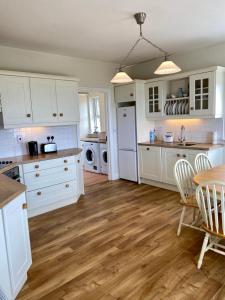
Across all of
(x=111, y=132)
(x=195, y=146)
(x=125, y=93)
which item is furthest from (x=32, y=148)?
(x=195, y=146)

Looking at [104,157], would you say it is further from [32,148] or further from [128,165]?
[32,148]

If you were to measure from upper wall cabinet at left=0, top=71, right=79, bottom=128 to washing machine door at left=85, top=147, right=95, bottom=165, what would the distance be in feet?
6.62

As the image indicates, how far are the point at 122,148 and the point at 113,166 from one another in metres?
0.48

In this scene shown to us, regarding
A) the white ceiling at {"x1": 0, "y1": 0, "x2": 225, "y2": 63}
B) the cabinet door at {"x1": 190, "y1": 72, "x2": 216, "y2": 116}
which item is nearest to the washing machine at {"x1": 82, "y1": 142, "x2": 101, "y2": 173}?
the white ceiling at {"x1": 0, "y1": 0, "x2": 225, "y2": 63}

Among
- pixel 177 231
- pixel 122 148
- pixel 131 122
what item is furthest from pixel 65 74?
pixel 177 231

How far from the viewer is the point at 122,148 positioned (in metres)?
5.20

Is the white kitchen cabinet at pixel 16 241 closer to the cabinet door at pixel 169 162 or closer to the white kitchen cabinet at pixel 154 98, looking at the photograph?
the cabinet door at pixel 169 162

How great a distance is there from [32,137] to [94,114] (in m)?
3.29

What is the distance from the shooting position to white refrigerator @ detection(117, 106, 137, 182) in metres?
4.86

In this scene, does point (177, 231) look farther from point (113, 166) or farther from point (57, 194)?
point (113, 166)

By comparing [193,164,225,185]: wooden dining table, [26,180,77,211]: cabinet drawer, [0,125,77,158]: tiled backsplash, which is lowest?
[26,180,77,211]: cabinet drawer

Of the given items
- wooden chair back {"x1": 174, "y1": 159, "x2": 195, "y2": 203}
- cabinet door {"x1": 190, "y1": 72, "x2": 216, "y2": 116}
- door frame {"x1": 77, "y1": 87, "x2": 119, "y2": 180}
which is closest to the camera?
wooden chair back {"x1": 174, "y1": 159, "x2": 195, "y2": 203}

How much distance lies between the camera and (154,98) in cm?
472

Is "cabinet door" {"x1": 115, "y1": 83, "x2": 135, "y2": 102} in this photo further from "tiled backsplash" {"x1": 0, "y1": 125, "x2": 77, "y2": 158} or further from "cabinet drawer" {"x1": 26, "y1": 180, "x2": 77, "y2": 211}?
"cabinet drawer" {"x1": 26, "y1": 180, "x2": 77, "y2": 211}
